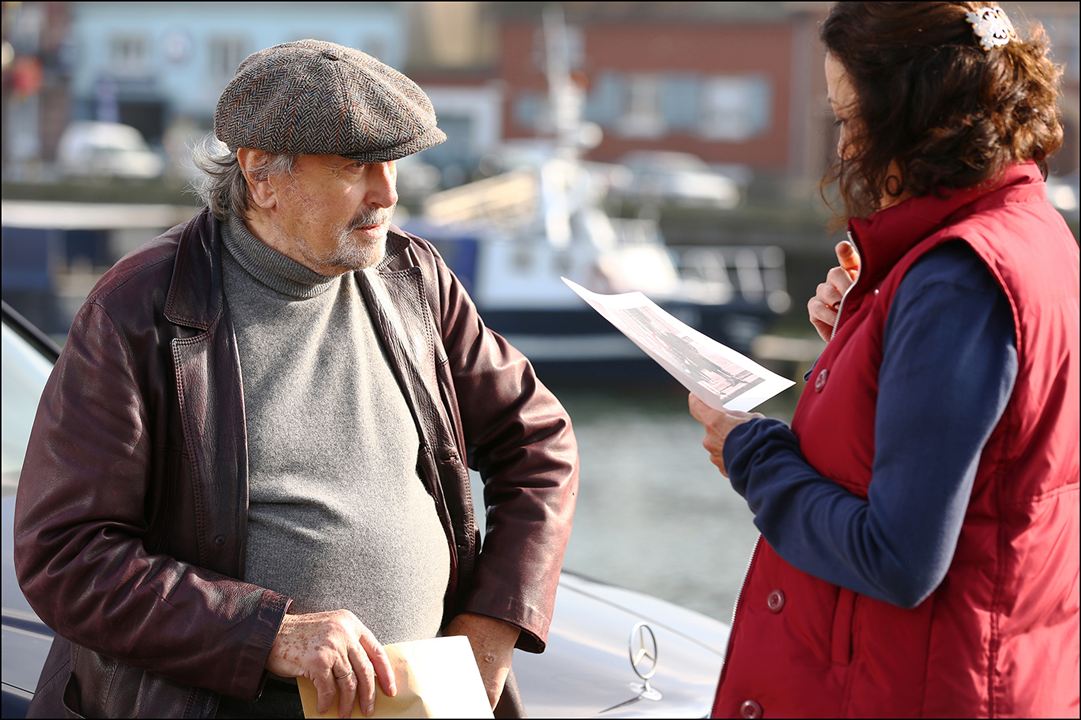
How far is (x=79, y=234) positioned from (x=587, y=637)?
17.5 metres

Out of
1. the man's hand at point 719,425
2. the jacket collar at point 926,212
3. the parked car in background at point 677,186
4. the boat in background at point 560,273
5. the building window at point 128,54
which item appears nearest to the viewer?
the jacket collar at point 926,212

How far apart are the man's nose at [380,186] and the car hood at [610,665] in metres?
1.00

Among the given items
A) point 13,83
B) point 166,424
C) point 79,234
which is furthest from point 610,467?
point 13,83

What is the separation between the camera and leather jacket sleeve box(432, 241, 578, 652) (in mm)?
2178

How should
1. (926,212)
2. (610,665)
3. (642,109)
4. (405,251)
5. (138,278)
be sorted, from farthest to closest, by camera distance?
(642,109) < (610,665) < (405,251) < (138,278) < (926,212)

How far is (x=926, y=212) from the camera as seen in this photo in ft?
5.19

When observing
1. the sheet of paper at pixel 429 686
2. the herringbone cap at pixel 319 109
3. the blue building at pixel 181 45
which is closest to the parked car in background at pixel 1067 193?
the blue building at pixel 181 45

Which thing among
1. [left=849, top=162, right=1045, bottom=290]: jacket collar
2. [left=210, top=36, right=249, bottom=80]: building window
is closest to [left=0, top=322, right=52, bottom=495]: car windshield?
[left=849, top=162, right=1045, bottom=290]: jacket collar

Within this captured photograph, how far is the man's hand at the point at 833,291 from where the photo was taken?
205 cm

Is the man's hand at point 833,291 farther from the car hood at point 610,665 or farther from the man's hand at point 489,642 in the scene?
the car hood at point 610,665

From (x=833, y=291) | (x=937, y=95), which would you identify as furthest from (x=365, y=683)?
(x=937, y=95)

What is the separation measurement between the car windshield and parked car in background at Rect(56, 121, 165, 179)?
29207 mm

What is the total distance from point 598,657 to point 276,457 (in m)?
0.97

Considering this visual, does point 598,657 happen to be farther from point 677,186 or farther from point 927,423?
point 677,186
